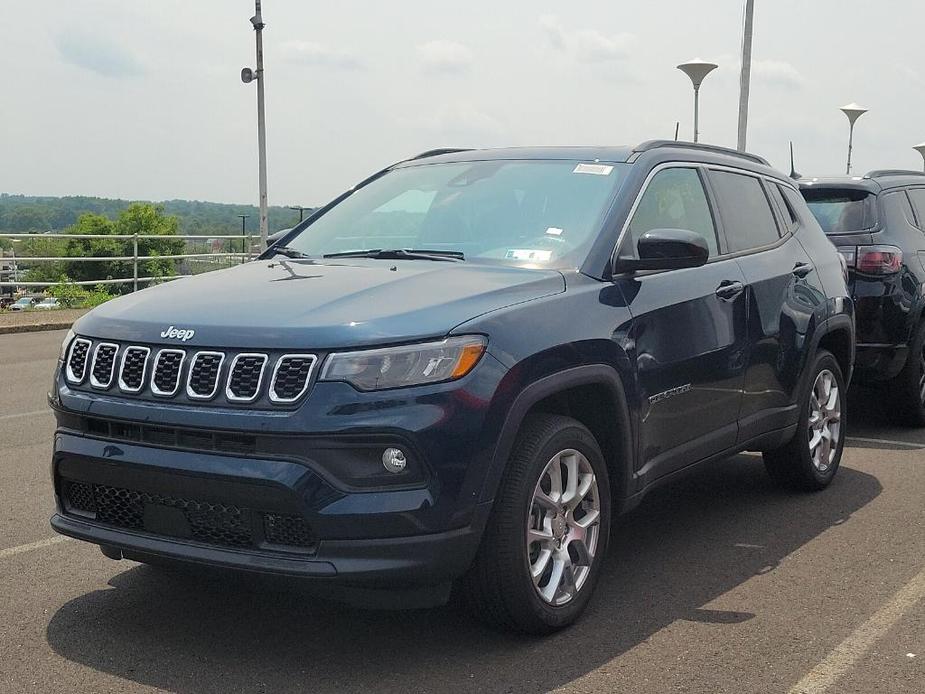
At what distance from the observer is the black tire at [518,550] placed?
3.91 m

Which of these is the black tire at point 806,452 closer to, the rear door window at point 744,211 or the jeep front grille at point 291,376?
the rear door window at point 744,211

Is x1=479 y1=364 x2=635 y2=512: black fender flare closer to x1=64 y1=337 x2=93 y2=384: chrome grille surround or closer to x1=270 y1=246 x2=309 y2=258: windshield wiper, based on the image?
x1=64 y1=337 x2=93 y2=384: chrome grille surround

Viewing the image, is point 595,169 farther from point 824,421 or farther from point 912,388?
point 912,388

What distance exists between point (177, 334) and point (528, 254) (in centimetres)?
146

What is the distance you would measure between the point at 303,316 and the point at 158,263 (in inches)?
825

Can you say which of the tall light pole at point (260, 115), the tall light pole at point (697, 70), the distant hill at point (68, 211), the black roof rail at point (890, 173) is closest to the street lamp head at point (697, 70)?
the tall light pole at point (697, 70)

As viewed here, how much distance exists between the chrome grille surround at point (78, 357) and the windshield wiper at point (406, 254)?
1277 millimetres

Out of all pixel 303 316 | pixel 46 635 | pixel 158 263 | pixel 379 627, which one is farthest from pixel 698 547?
pixel 158 263

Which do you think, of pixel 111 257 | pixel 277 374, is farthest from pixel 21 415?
pixel 111 257

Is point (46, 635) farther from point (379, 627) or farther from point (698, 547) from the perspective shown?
point (698, 547)

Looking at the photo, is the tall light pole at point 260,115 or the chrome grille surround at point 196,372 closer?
the chrome grille surround at point 196,372

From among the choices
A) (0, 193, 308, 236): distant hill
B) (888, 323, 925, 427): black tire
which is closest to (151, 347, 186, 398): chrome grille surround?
(888, 323, 925, 427): black tire

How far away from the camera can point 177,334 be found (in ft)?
12.7

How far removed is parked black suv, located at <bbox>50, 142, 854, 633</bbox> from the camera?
12.0 feet
